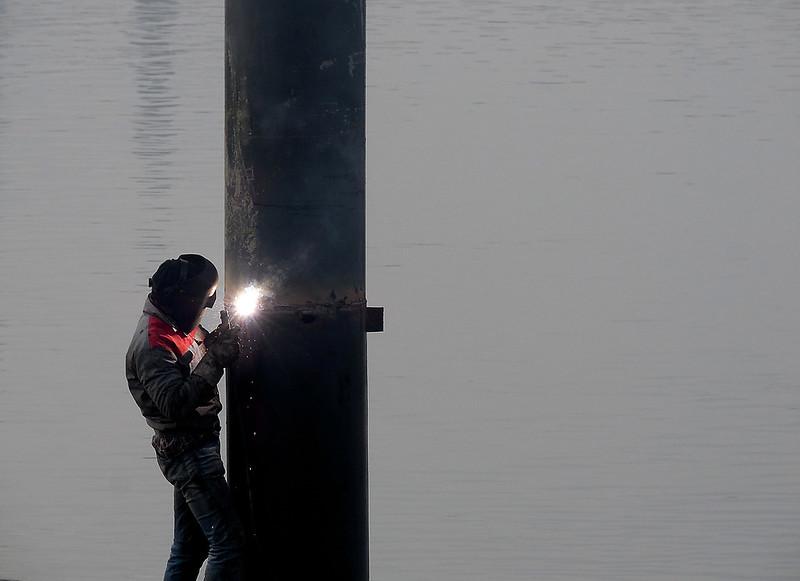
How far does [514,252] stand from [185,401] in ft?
7.53

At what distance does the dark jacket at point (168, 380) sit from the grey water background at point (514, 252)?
5.82 ft

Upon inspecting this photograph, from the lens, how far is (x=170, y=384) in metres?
3.14

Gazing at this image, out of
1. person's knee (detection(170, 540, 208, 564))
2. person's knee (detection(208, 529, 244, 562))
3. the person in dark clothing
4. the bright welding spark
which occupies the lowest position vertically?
person's knee (detection(170, 540, 208, 564))

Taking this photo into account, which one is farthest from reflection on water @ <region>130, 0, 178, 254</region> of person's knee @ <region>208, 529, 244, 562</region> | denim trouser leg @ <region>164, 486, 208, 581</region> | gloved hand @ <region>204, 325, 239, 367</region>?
gloved hand @ <region>204, 325, 239, 367</region>

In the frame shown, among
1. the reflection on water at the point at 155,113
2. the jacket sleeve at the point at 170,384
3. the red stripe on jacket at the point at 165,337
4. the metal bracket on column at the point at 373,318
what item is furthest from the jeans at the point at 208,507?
the reflection on water at the point at 155,113

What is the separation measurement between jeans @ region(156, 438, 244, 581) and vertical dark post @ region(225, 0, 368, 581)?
730 millimetres

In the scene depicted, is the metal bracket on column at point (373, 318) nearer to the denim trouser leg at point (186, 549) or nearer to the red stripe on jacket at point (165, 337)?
the red stripe on jacket at point (165, 337)

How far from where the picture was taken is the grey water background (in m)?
4.95

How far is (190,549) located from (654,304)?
253 cm

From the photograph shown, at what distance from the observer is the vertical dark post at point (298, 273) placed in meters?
2.32

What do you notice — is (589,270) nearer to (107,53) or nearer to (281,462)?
(107,53)

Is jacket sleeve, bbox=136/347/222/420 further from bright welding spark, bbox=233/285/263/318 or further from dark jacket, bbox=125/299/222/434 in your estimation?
bright welding spark, bbox=233/285/263/318

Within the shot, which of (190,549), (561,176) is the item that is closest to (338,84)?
(190,549)

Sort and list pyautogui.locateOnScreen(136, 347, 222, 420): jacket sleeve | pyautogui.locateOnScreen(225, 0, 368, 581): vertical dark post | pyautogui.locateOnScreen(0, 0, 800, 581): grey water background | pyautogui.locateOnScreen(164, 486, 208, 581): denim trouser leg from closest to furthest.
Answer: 1. pyautogui.locateOnScreen(225, 0, 368, 581): vertical dark post
2. pyautogui.locateOnScreen(136, 347, 222, 420): jacket sleeve
3. pyautogui.locateOnScreen(164, 486, 208, 581): denim trouser leg
4. pyautogui.locateOnScreen(0, 0, 800, 581): grey water background
